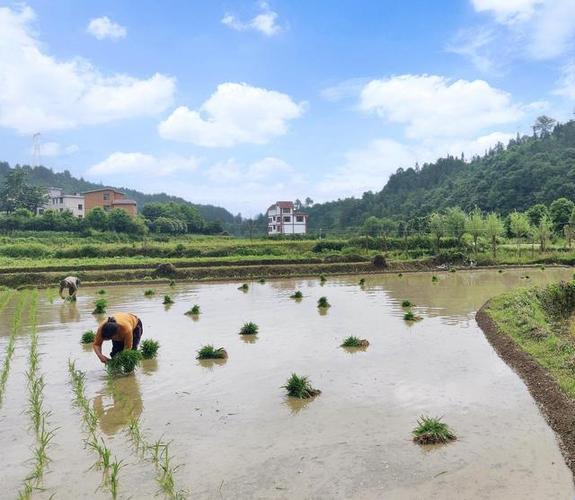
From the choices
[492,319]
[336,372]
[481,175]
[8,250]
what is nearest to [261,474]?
[336,372]

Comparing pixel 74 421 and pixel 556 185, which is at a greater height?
pixel 556 185

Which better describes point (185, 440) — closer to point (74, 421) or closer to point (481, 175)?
point (74, 421)

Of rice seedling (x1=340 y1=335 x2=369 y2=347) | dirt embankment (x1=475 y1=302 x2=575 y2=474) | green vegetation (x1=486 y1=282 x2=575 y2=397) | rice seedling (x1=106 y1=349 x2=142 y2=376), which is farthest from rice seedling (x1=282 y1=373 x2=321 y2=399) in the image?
green vegetation (x1=486 y1=282 x2=575 y2=397)

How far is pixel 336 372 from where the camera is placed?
39.8 ft

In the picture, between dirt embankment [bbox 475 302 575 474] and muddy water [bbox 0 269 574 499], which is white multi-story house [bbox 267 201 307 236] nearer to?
muddy water [bbox 0 269 574 499]

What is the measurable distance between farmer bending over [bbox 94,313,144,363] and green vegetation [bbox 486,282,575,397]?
9.10 m

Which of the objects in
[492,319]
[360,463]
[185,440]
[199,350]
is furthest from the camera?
[492,319]

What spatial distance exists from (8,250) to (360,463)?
1929 inches

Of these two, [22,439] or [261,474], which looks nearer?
[261,474]

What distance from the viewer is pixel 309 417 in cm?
916

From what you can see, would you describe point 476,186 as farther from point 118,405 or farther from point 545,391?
point 118,405

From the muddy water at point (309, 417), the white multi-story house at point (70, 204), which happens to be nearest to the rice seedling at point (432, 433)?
the muddy water at point (309, 417)

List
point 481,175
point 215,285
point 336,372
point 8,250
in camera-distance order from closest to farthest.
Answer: point 336,372 < point 215,285 < point 8,250 < point 481,175

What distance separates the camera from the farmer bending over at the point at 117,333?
1127 cm
